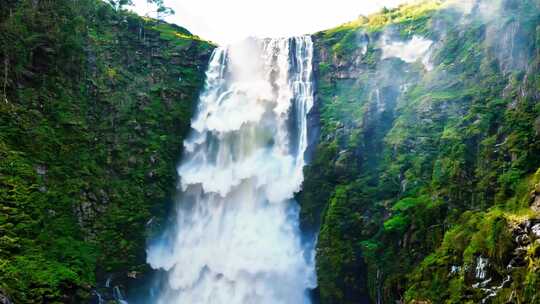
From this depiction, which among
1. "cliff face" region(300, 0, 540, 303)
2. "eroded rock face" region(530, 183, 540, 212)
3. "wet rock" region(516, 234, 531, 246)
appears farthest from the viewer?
"cliff face" region(300, 0, 540, 303)

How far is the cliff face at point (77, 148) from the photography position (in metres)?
20.7

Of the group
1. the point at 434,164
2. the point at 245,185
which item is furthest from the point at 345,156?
the point at 245,185

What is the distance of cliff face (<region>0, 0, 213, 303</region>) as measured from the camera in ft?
67.9

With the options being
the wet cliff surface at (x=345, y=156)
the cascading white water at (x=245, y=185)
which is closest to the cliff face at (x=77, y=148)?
the wet cliff surface at (x=345, y=156)

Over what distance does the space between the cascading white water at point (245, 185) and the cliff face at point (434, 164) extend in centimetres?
147

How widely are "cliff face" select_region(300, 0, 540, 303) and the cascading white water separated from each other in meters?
1.47

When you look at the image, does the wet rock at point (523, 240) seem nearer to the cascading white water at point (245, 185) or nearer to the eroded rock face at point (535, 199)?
the eroded rock face at point (535, 199)

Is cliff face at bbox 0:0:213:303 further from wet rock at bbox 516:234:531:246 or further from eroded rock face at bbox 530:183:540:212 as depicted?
eroded rock face at bbox 530:183:540:212

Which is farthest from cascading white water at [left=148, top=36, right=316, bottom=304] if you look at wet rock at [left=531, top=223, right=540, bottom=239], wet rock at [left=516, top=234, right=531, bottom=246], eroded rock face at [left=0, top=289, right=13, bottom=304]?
wet rock at [left=531, top=223, right=540, bottom=239]

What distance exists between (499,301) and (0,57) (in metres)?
24.7

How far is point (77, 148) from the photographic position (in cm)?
2578

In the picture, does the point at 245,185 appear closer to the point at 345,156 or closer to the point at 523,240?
the point at 345,156

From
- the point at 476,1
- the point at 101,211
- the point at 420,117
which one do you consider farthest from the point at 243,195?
the point at 476,1

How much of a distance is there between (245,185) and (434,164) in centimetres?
1083
